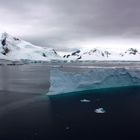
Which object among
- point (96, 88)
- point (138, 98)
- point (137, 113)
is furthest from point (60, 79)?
point (137, 113)

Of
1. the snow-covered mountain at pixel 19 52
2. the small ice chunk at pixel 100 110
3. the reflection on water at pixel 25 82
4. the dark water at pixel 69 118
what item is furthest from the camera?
the snow-covered mountain at pixel 19 52

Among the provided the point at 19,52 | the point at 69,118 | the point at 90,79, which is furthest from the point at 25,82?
the point at 19,52

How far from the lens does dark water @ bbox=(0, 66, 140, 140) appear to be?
30.7 ft

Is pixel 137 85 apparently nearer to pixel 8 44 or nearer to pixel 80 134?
pixel 80 134

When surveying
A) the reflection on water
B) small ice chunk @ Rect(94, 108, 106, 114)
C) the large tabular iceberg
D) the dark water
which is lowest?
the reflection on water

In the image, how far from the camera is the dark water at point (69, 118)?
9.37m

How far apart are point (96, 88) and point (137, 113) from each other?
672cm

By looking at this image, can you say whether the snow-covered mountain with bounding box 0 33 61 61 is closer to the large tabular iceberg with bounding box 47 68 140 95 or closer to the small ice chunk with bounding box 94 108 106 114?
the large tabular iceberg with bounding box 47 68 140 95

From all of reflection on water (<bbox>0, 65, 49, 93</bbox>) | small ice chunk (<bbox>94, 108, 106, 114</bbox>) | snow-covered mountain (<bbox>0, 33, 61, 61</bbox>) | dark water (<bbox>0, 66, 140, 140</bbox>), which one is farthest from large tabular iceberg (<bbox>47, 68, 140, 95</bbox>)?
snow-covered mountain (<bbox>0, 33, 61, 61</bbox>)

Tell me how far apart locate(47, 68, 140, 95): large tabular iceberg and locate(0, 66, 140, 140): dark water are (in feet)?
3.10

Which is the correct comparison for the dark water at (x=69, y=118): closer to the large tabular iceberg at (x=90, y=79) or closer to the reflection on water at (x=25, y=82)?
the large tabular iceberg at (x=90, y=79)

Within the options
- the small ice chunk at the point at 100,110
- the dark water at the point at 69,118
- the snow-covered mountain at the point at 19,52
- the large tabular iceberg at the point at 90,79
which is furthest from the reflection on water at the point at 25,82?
the snow-covered mountain at the point at 19,52

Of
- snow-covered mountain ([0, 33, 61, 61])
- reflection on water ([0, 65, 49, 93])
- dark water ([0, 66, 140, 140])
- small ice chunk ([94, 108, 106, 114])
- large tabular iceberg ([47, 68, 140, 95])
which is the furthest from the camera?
snow-covered mountain ([0, 33, 61, 61])

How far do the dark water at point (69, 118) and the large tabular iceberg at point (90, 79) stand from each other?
0.94 meters
